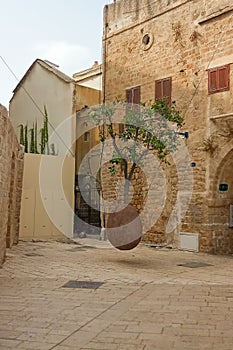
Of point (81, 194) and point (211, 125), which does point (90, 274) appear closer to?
point (211, 125)

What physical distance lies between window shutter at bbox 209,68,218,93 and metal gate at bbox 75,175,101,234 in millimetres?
5793

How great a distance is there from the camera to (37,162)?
13.5 meters

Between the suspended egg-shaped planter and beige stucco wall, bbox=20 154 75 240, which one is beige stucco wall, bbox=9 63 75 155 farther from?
the suspended egg-shaped planter

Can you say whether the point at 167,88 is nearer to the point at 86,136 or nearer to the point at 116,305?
the point at 86,136

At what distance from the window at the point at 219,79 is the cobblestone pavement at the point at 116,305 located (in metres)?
4.50

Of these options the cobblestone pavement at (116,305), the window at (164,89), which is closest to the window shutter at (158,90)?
the window at (164,89)

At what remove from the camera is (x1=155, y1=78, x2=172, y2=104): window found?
12422mm

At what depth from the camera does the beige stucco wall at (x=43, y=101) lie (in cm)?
1484

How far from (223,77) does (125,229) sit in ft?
16.7

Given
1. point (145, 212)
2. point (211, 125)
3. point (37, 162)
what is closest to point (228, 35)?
point (211, 125)

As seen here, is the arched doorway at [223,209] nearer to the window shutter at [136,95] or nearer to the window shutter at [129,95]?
the window shutter at [136,95]

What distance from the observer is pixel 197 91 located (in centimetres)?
1166

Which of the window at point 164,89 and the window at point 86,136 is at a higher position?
the window at point 164,89

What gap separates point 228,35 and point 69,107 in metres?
5.94
